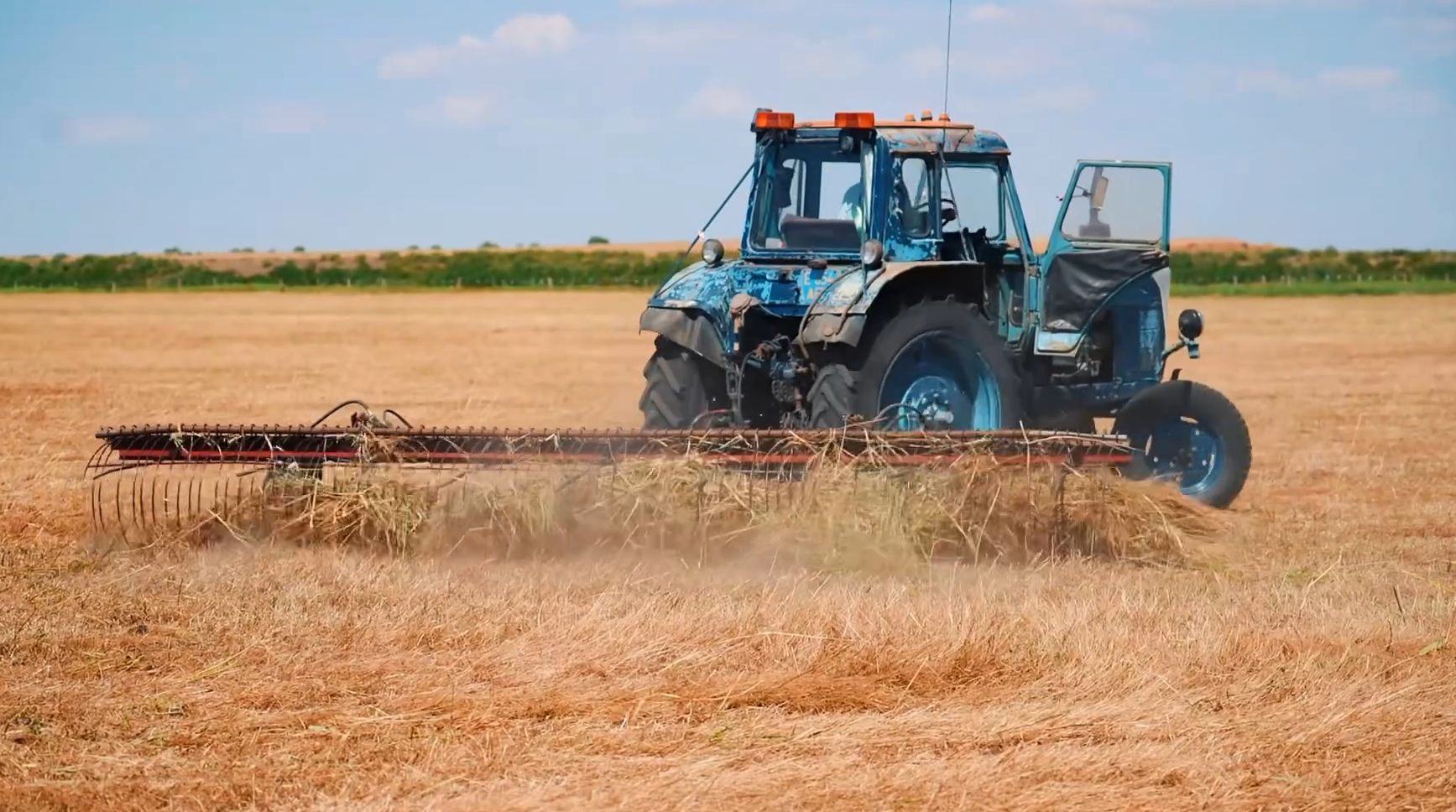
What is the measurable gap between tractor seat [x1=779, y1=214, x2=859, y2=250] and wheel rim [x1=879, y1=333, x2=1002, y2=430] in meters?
0.78

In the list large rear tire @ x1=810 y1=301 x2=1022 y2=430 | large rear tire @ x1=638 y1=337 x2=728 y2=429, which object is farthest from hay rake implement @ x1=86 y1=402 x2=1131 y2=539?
large rear tire @ x1=638 y1=337 x2=728 y2=429

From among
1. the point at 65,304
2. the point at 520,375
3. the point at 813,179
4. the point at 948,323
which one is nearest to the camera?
the point at 948,323

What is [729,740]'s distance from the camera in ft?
16.4

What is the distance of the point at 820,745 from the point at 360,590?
107 inches

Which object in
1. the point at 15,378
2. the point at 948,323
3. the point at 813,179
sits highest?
the point at 813,179

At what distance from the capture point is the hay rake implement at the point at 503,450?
797 centimetres

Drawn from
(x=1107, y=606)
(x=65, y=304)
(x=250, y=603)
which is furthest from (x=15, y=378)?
(x=65, y=304)

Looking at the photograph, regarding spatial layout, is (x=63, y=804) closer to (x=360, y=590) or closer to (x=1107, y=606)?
(x=360, y=590)

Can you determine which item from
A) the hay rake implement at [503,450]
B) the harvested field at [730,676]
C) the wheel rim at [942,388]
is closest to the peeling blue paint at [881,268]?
the wheel rim at [942,388]

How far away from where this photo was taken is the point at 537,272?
186ft

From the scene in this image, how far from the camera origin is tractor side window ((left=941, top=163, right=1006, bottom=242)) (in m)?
9.50

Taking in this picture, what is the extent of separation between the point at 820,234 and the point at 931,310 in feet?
3.07

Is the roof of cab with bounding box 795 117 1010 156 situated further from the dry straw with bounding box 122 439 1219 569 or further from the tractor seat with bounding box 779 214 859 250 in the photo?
the dry straw with bounding box 122 439 1219 569

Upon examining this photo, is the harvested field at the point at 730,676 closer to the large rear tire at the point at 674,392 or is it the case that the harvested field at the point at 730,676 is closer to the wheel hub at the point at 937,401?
the wheel hub at the point at 937,401
